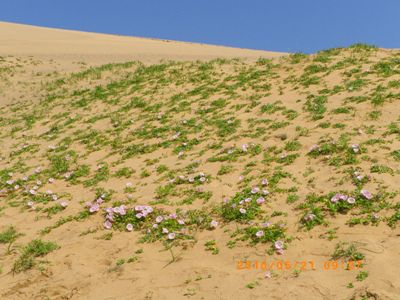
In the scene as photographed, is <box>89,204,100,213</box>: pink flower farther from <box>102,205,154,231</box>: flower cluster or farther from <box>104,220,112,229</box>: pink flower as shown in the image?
<box>104,220,112,229</box>: pink flower

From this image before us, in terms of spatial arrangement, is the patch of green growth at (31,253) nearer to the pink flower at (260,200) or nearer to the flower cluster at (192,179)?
the flower cluster at (192,179)

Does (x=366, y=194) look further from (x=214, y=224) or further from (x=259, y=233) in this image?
(x=214, y=224)

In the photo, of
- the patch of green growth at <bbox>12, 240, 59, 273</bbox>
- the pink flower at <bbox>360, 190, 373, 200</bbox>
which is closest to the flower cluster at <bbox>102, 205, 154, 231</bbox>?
the patch of green growth at <bbox>12, 240, 59, 273</bbox>

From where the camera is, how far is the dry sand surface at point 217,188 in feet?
18.3

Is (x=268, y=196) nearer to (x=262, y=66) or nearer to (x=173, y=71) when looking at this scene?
(x=262, y=66)

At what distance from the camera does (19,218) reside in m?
8.27

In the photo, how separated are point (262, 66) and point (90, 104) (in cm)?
714

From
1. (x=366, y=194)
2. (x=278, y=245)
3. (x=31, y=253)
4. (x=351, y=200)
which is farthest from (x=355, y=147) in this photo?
(x=31, y=253)

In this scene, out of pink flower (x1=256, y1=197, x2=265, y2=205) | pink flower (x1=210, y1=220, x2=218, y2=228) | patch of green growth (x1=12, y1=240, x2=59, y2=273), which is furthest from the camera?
pink flower (x1=256, y1=197, x2=265, y2=205)

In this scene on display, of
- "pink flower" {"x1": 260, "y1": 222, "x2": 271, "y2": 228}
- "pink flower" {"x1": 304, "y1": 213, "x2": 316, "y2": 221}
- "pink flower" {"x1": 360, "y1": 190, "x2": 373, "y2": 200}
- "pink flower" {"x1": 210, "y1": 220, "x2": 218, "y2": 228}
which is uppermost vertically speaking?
"pink flower" {"x1": 360, "y1": 190, "x2": 373, "y2": 200}
